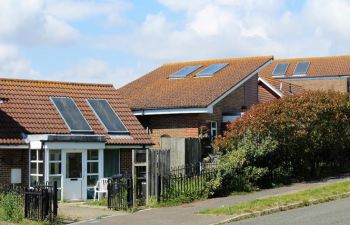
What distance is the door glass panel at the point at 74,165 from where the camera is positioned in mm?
23969

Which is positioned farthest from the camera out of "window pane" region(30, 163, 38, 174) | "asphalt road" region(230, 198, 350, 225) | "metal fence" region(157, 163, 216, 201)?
"window pane" region(30, 163, 38, 174)

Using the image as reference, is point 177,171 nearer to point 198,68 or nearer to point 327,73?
point 198,68

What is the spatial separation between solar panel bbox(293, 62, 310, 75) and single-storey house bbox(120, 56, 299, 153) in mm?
14440

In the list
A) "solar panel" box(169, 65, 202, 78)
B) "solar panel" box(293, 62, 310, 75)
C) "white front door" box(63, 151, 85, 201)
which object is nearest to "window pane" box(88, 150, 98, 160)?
"white front door" box(63, 151, 85, 201)

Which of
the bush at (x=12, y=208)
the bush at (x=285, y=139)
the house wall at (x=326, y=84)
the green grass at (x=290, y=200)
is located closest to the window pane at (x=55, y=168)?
the bush at (x=12, y=208)

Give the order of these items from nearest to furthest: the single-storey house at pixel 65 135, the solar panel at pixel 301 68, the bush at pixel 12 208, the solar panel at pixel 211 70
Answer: the bush at pixel 12 208
the single-storey house at pixel 65 135
the solar panel at pixel 211 70
the solar panel at pixel 301 68

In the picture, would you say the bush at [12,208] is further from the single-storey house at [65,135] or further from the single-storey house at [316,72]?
the single-storey house at [316,72]

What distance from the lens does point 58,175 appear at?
77.8 feet

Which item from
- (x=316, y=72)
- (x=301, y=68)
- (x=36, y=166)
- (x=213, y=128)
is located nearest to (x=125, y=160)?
(x=36, y=166)

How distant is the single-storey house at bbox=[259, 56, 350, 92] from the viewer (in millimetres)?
49406

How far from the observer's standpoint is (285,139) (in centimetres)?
2338

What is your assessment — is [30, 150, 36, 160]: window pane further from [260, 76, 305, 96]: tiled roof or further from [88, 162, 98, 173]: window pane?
[260, 76, 305, 96]: tiled roof

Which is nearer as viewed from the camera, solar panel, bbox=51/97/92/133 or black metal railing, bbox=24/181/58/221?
black metal railing, bbox=24/181/58/221

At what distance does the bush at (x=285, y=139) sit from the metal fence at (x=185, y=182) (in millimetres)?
1126
